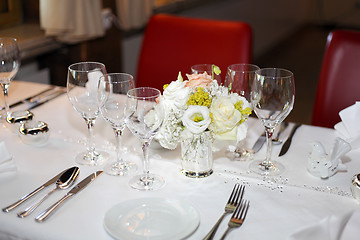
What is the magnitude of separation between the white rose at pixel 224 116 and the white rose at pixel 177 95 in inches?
2.6

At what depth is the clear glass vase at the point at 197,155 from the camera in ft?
3.67

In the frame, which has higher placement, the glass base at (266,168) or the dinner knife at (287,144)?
the dinner knife at (287,144)

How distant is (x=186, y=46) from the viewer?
1994 mm

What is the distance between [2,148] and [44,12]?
4.97ft

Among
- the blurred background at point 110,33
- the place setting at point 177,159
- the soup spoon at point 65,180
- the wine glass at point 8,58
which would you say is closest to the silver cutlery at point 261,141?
the place setting at point 177,159

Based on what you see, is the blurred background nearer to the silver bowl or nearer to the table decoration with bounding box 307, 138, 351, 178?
the silver bowl

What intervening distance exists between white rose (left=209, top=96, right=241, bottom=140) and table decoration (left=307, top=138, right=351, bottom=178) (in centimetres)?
23

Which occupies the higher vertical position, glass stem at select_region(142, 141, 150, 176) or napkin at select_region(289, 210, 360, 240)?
glass stem at select_region(142, 141, 150, 176)

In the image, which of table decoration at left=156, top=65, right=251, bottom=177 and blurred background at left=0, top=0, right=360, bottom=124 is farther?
blurred background at left=0, top=0, right=360, bottom=124

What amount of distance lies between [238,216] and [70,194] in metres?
0.38

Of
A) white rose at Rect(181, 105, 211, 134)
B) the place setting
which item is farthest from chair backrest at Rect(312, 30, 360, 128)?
Result: white rose at Rect(181, 105, 211, 134)

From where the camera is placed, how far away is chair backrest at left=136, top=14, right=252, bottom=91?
1.90 metres

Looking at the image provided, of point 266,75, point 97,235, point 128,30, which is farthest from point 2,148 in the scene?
point 128,30

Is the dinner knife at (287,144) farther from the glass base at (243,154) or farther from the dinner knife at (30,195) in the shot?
the dinner knife at (30,195)
